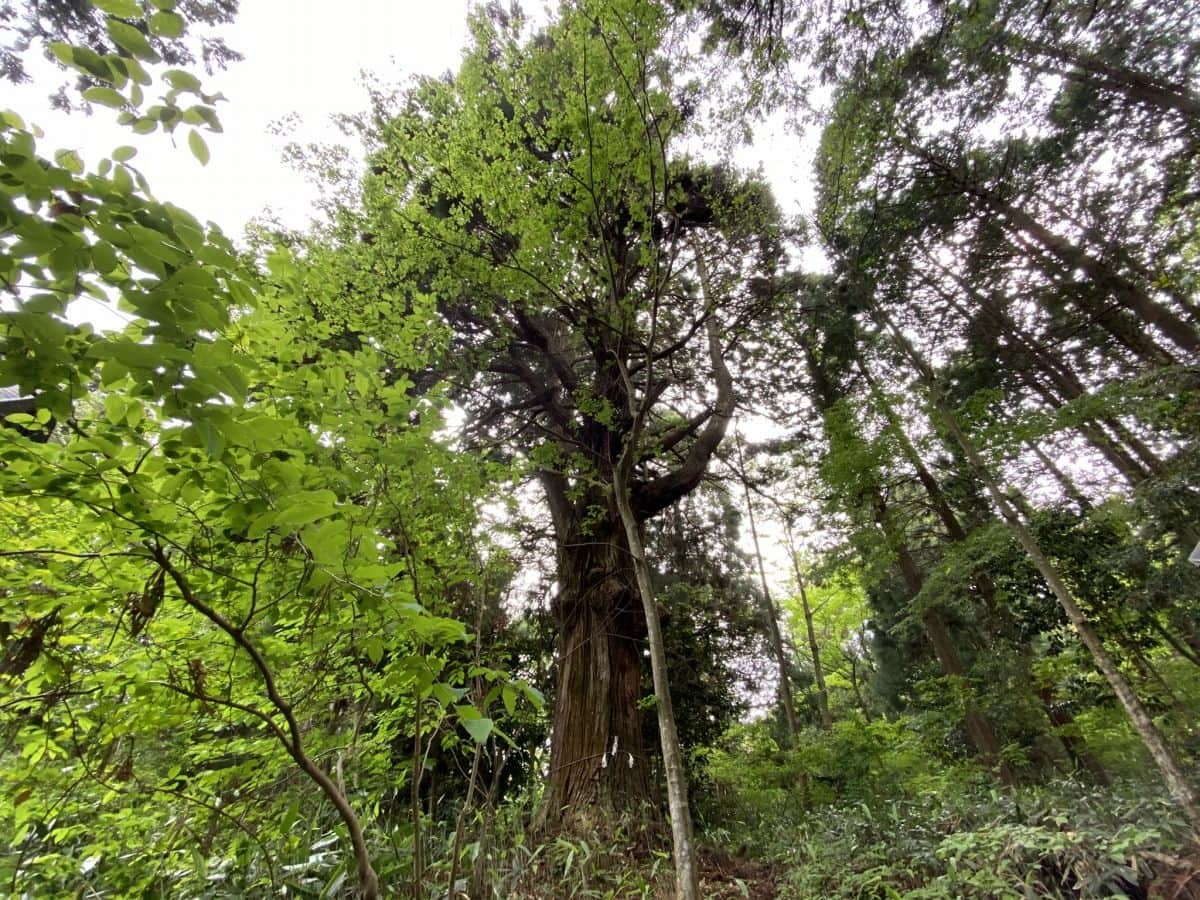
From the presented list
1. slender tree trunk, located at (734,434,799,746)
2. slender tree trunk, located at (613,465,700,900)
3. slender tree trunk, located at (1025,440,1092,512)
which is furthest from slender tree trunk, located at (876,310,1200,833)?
slender tree trunk, located at (613,465,700,900)

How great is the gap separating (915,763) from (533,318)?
8.12 m

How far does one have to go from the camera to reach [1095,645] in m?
4.50

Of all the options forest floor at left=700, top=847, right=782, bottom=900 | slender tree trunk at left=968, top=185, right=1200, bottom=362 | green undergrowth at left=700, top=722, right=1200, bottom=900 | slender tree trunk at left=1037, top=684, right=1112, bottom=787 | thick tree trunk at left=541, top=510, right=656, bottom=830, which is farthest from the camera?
slender tree trunk at left=1037, top=684, right=1112, bottom=787

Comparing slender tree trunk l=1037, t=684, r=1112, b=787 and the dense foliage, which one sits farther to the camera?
slender tree trunk l=1037, t=684, r=1112, b=787

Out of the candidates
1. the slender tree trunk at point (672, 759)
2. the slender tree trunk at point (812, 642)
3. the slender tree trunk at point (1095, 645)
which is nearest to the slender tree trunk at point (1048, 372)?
the slender tree trunk at point (1095, 645)

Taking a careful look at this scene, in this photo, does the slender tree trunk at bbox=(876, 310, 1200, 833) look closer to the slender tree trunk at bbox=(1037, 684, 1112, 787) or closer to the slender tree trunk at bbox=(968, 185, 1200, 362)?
the slender tree trunk at bbox=(1037, 684, 1112, 787)

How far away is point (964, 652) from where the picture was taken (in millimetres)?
10680

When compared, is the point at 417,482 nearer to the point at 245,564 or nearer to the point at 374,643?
the point at 245,564

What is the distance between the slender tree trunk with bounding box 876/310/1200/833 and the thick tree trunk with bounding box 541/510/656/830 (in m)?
3.89

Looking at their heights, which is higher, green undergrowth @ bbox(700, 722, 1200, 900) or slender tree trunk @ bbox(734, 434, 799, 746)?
slender tree trunk @ bbox(734, 434, 799, 746)

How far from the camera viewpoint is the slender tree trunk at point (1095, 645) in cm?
349

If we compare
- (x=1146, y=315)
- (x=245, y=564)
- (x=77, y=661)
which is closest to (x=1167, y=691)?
(x=1146, y=315)

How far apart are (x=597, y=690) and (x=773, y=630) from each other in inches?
182

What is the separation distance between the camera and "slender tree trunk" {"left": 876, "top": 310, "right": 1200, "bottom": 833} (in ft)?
11.5
